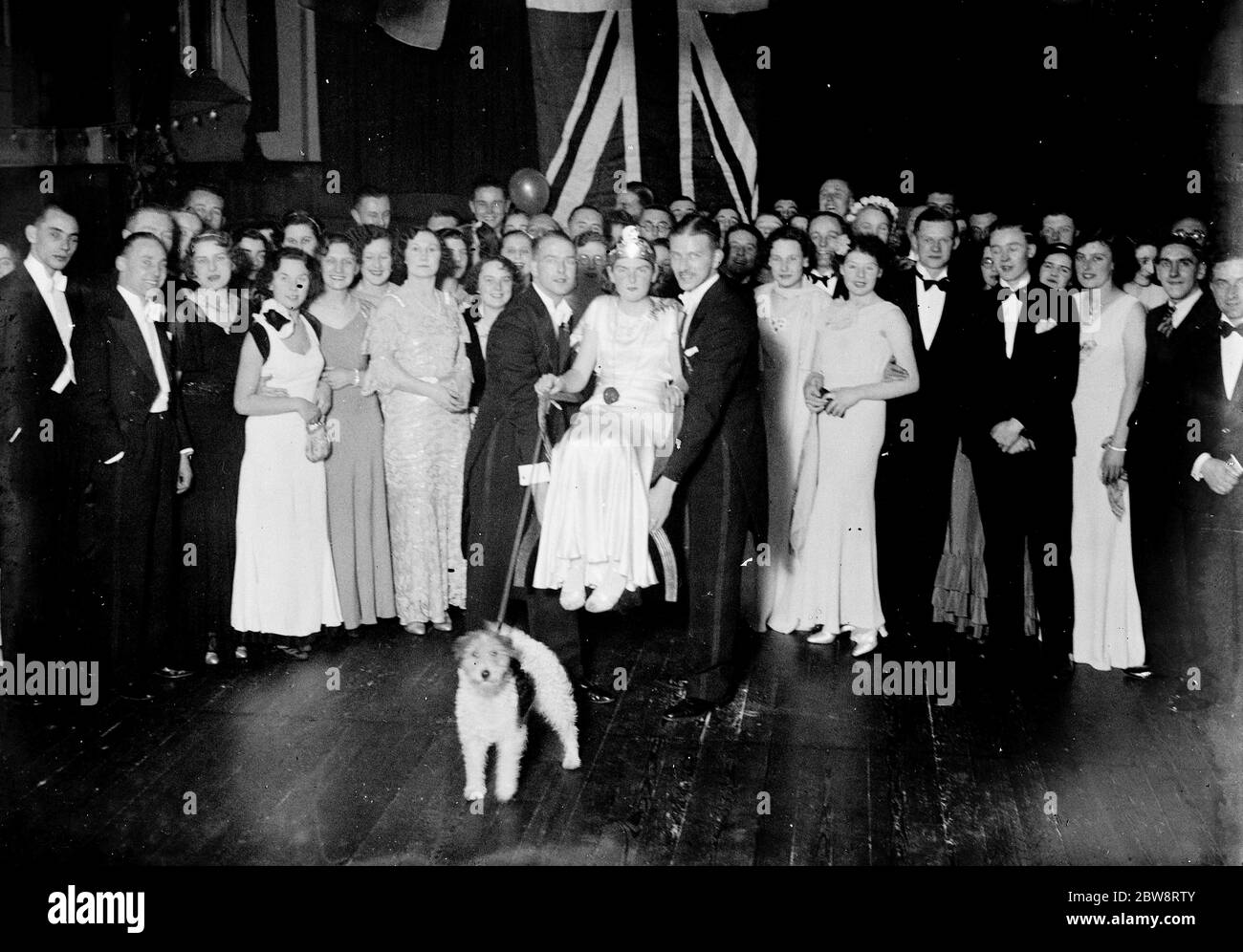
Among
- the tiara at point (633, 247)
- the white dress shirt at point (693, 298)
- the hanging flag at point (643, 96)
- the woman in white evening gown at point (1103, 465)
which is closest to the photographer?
the tiara at point (633, 247)

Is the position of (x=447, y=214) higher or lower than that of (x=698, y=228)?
higher

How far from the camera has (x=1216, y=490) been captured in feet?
14.6

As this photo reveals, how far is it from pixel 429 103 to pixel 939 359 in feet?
8.07

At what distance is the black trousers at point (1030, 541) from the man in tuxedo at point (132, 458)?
3034 millimetres

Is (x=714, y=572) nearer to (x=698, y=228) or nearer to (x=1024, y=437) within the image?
(x=698, y=228)

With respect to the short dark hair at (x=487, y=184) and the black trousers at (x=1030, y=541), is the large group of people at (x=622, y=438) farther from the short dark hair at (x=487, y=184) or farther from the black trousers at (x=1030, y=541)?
the short dark hair at (x=487, y=184)

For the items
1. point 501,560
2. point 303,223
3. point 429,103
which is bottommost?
point 501,560

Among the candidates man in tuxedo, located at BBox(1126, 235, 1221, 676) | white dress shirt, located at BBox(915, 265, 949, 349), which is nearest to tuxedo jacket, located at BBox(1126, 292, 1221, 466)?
man in tuxedo, located at BBox(1126, 235, 1221, 676)

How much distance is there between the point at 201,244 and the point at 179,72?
1080 millimetres

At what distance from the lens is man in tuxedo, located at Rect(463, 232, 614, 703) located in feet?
14.5

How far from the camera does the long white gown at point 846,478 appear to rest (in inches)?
193

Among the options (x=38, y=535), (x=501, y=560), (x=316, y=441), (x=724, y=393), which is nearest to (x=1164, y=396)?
(x=724, y=393)

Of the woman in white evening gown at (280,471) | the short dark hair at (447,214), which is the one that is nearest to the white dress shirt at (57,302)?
the woman in white evening gown at (280,471)

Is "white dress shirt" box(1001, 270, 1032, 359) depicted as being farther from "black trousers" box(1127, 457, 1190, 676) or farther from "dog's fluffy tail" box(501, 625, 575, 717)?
"dog's fluffy tail" box(501, 625, 575, 717)
